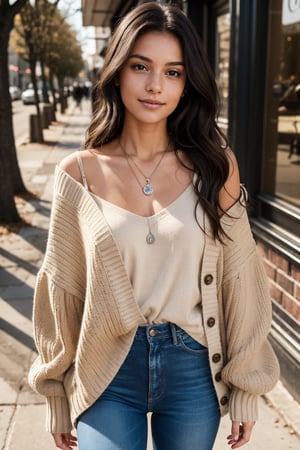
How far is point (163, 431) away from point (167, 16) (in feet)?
4.24

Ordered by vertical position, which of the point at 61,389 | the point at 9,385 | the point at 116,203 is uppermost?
the point at 116,203

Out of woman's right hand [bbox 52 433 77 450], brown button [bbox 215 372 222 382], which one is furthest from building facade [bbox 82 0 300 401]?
woman's right hand [bbox 52 433 77 450]

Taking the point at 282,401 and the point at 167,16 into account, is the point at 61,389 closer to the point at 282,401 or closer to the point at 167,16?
the point at 167,16

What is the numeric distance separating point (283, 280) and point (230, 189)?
2107 mm

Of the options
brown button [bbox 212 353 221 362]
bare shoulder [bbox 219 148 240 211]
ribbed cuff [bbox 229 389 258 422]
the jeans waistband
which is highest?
bare shoulder [bbox 219 148 240 211]

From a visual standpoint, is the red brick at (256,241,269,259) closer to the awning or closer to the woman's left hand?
the woman's left hand

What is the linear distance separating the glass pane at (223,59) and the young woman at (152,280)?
3.65 m

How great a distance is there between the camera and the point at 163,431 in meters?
1.95

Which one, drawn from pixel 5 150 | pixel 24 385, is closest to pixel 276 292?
pixel 24 385

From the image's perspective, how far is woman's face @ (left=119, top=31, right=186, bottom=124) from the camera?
1915 millimetres

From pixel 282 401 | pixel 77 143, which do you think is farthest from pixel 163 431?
pixel 77 143

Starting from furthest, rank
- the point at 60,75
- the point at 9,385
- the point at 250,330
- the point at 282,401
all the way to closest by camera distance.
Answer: the point at 60,75, the point at 9,385, the point at 282,401, the point at 250,330

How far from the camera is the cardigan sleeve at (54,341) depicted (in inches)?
76.4

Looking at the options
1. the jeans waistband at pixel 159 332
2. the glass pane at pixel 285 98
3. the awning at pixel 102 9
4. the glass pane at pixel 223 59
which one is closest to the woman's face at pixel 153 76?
the jeans waistband at pixel 159 332
